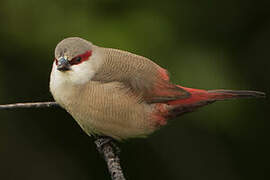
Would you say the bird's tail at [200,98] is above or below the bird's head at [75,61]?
below

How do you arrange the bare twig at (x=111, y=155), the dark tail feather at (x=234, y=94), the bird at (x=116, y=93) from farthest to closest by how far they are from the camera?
the dark tail feather at (x=234, y=94)
the bird at (x=116, y=93)
the bare twig at (x=111, y=155)

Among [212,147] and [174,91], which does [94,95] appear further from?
[212,147]

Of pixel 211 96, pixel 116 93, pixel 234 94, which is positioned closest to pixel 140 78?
pixel 116 93

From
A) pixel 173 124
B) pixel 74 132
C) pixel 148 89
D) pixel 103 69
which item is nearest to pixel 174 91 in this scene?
pixel 148 89

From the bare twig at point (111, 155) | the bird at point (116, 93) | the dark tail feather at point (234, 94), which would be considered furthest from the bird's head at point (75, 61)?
the dark tail feather at point (234, 94)

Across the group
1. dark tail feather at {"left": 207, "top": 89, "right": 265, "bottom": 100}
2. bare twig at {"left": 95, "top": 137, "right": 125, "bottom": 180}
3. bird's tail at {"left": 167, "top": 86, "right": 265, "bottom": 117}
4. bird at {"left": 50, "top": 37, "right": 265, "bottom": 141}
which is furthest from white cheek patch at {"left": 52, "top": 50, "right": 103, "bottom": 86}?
dark tail feather at {"left": 207, "top": 89, "right": 265, "bottom": 100}

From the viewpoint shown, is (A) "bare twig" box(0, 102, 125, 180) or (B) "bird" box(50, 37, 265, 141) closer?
(A) "bare twig" box(0, 102, 125, 180)

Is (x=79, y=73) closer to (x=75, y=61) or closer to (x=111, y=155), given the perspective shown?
(x=75, y=61)

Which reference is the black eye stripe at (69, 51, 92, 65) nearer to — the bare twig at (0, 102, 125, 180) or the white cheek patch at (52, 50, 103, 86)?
the white cheek patch at (52, 50, 103, 86)

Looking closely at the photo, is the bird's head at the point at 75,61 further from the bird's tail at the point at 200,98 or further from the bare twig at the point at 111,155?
the bird's tail at the point at 200,98
